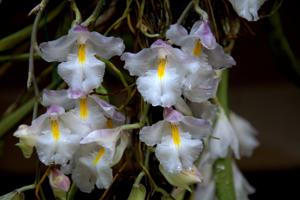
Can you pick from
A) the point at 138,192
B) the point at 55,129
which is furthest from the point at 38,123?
the point at 138,192

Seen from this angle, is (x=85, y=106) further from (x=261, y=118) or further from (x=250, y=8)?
(x=261, y=118)

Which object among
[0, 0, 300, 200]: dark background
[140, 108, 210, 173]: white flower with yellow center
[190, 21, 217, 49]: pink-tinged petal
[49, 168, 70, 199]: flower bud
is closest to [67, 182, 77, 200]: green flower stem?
[49, 168, 70, 199]: flower bud

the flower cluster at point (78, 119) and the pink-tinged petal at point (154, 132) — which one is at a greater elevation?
the flower cluster at point (78, 119)

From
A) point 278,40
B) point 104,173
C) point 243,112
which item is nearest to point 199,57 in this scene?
point 104,173

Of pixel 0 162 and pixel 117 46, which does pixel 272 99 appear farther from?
pixel 117 46

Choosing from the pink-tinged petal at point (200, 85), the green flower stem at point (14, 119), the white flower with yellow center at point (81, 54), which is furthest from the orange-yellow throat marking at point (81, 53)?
the green flower stem at point (14, 119)

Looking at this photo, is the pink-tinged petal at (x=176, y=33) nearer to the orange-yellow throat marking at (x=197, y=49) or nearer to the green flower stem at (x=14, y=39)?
the orange-yellow throat marking at (x=197, y=49)

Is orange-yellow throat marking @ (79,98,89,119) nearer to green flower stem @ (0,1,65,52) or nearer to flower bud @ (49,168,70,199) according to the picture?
flower bud @ (49,168,70,199)
